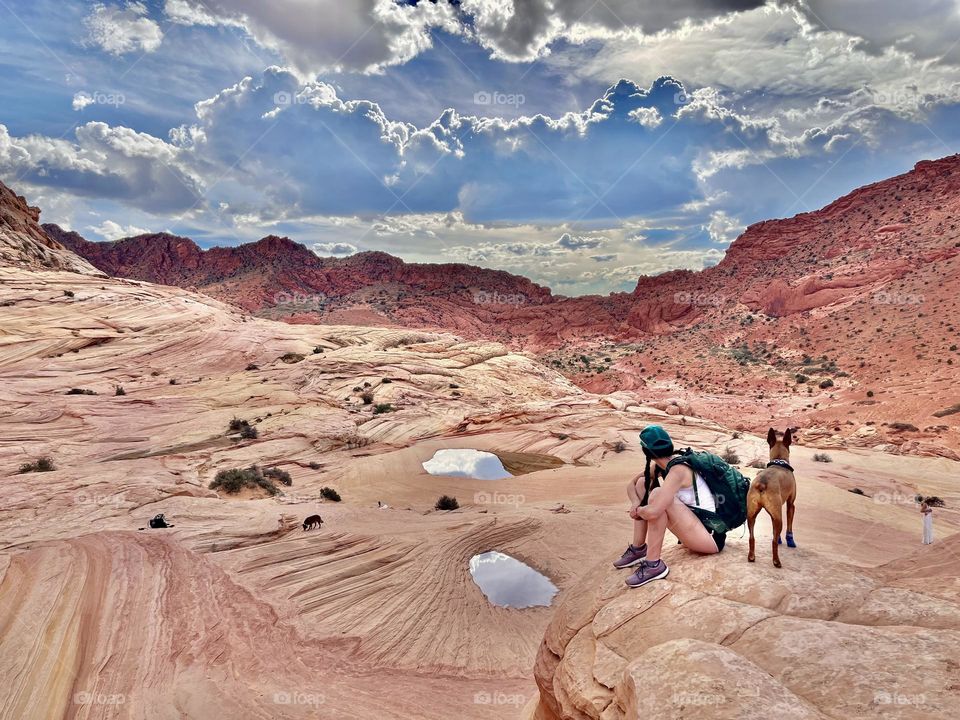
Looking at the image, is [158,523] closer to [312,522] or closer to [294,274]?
[312,522]

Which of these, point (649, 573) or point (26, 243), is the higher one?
point (26, 243)

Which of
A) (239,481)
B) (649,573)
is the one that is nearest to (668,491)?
(649,573)

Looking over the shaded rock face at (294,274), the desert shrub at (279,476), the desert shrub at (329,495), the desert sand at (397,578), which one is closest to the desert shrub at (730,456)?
the desert sand at (397,578)

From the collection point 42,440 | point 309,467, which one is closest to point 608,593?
point 309,467

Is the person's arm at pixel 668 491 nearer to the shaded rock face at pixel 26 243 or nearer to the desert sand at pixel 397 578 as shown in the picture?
the desert sand at pixel 397 578

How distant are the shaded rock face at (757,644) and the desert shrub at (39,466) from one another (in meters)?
17.6

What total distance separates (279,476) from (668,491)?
17.1 m

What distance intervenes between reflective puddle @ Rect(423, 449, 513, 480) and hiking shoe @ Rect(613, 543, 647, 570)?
1595 centimetres

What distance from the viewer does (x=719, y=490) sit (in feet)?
16.2

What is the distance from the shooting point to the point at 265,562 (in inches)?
409

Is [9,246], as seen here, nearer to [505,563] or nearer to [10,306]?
[10,306]

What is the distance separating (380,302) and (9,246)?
3062 inches

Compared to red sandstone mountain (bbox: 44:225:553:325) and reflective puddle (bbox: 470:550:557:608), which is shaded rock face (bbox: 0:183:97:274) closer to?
reflective puddle (bbox: 470:550:557:608)

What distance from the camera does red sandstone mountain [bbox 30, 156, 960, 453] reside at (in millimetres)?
38938
